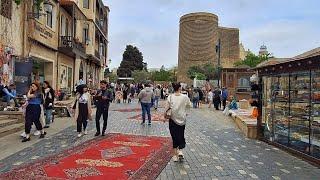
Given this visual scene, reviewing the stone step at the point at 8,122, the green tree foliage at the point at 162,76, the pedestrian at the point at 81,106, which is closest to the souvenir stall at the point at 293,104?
the pedestrian at the point at 81,106

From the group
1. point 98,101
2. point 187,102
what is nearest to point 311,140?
point 187,102

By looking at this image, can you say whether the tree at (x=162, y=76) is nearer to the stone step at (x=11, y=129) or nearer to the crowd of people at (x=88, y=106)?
the crowd of people at (x=88, y=106)

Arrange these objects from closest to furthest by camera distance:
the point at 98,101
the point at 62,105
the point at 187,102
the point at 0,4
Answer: the point at 187,102, the point at 98,101, the point at 0,4, the point at 62,105

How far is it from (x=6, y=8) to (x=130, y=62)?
250 feet

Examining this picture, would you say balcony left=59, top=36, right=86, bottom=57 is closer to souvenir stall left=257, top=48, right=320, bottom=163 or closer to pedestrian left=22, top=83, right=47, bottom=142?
pedestrian left=22, top=83, right=47, bottom=142

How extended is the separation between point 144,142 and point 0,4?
28.6ft

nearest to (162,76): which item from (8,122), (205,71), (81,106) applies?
(205,71)

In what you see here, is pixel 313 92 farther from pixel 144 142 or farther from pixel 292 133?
pixel 144 142

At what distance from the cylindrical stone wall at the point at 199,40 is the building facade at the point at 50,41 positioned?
43422 millimetres

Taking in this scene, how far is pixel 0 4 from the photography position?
16.5 metres

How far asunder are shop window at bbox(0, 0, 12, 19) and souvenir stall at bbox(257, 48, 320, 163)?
9759 mm

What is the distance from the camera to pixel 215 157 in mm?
9867

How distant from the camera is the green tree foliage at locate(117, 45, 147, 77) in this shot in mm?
91963

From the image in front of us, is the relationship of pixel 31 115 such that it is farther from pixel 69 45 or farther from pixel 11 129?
pixel 69 45
